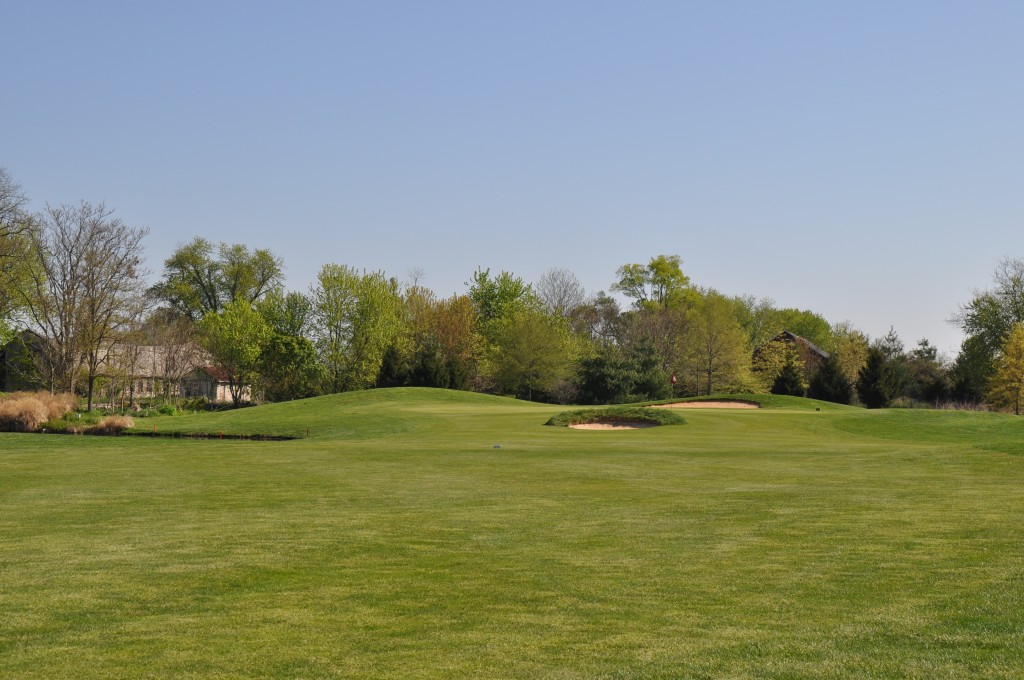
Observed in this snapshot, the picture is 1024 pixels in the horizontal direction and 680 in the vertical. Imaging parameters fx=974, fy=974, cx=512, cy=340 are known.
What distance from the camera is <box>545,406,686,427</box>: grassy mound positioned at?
39.9 meters

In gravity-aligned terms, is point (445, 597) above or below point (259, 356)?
below

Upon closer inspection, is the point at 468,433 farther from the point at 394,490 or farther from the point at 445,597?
the point at 445,597

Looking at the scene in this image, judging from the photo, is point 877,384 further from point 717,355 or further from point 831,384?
point 717,355

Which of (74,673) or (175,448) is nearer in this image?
(74,673)

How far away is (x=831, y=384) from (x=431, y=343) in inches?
1239

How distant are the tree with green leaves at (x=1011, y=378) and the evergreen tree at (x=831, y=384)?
1055cm

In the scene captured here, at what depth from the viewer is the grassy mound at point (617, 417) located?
131ft

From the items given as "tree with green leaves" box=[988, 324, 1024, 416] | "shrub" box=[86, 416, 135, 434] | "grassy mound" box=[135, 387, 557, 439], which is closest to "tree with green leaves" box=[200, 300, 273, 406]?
"grassy mound" box=[135, 387, 557, 439]

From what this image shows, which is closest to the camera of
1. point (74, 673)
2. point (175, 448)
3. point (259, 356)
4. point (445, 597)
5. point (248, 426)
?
point (74, 673)

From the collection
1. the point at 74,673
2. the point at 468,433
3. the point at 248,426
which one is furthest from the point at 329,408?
the point at 74,673

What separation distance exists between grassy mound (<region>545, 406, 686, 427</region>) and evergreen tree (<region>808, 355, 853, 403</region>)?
35815 mm

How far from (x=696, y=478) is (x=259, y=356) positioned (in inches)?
2467

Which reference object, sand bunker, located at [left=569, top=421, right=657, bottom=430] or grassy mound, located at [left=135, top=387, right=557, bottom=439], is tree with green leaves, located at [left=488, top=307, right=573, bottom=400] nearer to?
grassy mound, located at [left=135, top=387, right=557, bottom=439]

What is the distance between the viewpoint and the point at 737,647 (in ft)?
22.8
